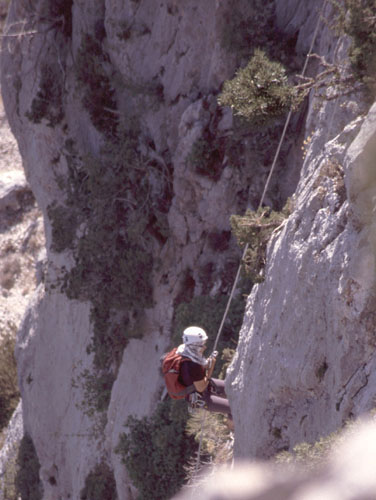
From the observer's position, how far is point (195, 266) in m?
12.1

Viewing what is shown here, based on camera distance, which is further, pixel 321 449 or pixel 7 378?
pixel 7 378

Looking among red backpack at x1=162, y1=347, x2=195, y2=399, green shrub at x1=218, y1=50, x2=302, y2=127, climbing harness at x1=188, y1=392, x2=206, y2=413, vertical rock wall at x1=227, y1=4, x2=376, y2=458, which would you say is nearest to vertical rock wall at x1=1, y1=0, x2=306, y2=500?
green shrub at x1=218, y1=50, x2=302, y2=127

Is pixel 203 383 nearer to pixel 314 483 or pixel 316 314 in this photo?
pixel 316 314

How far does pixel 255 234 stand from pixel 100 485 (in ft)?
→ 30.2

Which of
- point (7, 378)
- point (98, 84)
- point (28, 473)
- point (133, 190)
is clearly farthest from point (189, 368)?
point (7, 378)

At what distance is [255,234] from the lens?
275 inches

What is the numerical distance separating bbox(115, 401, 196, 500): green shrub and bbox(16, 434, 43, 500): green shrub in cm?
669

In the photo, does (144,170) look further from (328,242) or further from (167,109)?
(328,242)

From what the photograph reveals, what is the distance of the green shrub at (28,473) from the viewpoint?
55.8ft

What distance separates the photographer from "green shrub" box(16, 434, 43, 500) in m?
17.0

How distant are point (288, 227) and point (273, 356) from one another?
1424mm

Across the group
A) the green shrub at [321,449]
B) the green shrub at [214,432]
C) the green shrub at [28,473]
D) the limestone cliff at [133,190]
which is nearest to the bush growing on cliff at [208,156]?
the limestone cliff at [133,190]

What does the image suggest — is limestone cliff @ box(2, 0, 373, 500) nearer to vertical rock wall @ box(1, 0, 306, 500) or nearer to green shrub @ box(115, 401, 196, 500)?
vertical rock wall @ box(1, 0, 306, 500)

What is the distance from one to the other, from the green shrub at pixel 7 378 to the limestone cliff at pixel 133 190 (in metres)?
5.61
